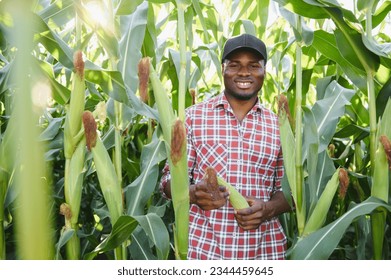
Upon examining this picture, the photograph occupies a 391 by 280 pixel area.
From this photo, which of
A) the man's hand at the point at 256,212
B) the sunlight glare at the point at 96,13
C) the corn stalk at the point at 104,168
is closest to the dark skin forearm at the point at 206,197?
the man's hand at the point at 256,212

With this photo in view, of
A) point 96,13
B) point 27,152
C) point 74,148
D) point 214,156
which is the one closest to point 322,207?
point 214,156

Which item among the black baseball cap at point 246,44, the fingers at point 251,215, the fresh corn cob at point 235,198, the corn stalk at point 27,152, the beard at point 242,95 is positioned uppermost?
the black baseball cap at point 246,44

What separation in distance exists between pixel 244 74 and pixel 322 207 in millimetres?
643

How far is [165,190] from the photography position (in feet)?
6.09

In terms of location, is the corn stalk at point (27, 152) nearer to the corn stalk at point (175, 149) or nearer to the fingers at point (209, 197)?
the corn stalk at point (175, 149)

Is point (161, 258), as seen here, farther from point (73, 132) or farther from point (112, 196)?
point (73, 132)

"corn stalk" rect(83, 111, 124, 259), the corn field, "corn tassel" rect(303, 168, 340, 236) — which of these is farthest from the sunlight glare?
"corn tassel" rect(303, 168, 340, 236)

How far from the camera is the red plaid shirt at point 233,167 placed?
1812 millimetres

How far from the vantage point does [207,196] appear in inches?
62.7

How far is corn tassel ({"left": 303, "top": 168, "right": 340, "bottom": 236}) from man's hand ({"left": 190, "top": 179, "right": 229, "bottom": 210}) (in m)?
0.30

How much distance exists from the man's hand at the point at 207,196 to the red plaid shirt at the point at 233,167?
0.20 metres

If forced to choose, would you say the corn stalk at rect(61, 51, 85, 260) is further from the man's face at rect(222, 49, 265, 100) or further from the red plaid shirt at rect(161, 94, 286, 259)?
the man's face at rect(222, 49, 265, 100)

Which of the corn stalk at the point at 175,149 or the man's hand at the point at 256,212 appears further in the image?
the man's hand at the point at 256,212
